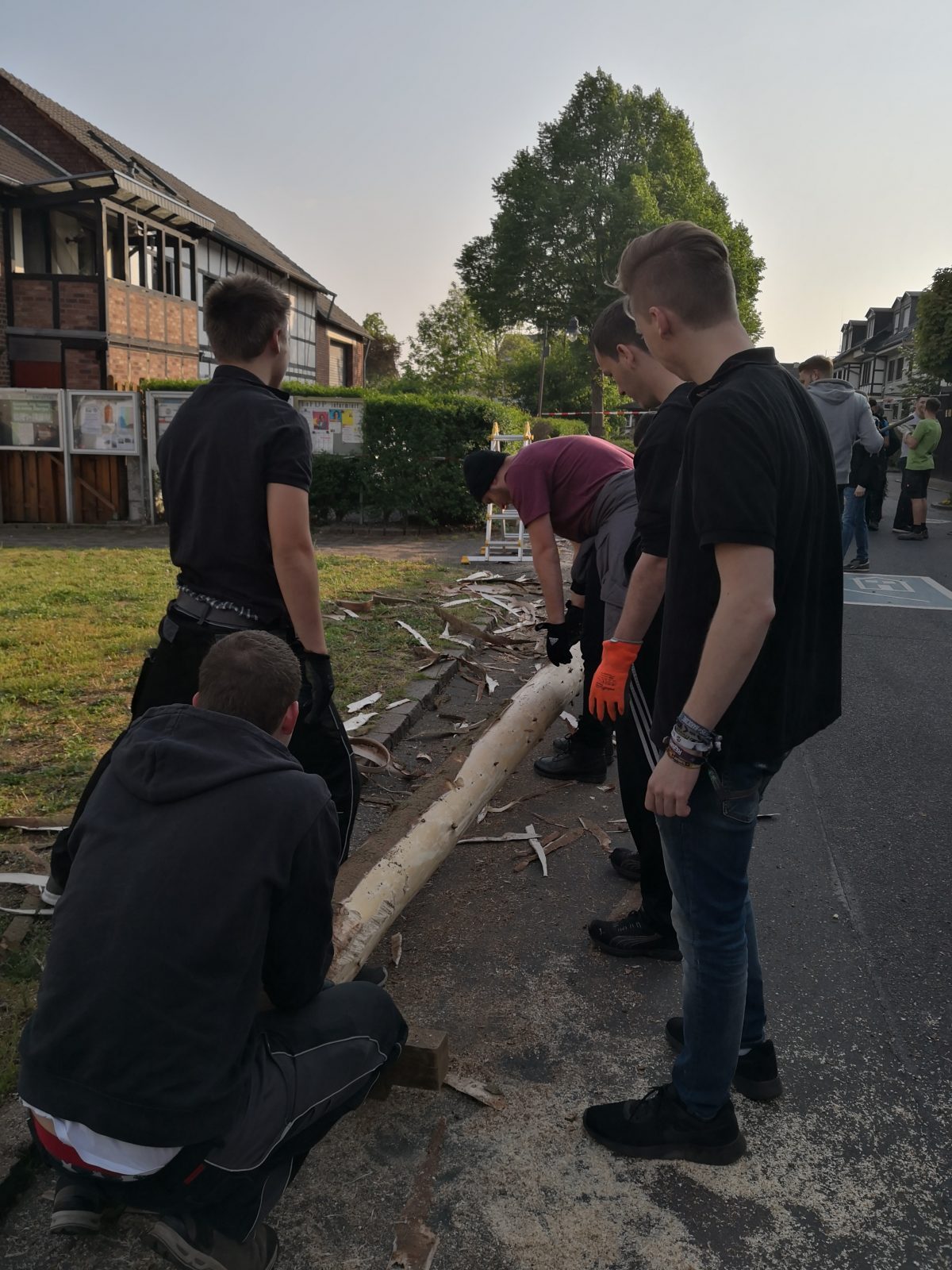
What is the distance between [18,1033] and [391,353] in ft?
230

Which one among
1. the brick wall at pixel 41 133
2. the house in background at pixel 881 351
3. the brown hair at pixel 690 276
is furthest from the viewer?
the house in background at pixel 881 351

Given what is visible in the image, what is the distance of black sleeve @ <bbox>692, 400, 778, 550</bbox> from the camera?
1.96 meters

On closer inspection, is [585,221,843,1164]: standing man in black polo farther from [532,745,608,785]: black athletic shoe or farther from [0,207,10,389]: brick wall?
[0,207,10,389]: brick wall

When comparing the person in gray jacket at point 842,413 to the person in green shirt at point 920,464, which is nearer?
the person in gray jacket at point 842,413

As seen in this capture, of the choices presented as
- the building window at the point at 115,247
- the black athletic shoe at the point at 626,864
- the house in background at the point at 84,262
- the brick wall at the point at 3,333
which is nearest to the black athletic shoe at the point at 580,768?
the black athletic shoe at the point at 626,864

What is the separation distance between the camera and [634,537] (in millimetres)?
3969

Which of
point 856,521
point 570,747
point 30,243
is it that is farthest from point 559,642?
point 30,243

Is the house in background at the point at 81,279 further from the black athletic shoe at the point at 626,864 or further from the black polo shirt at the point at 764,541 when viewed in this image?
the black polo shirt at the point at 764,541

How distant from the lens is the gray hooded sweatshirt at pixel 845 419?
10.5 metres

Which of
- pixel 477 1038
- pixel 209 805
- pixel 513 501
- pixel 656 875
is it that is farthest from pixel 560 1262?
pixel 513 501

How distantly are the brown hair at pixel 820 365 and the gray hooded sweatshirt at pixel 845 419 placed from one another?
0.16 meters

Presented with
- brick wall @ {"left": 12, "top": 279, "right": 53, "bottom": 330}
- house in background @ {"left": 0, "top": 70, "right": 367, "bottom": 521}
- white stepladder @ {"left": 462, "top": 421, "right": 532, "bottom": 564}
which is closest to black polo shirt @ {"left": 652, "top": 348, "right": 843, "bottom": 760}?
white stepladder @ {"left": 462, "top": 421, "right": 532, "bottom": 564}

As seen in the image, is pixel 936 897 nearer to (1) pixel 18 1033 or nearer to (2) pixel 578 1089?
(2) pixel 578 1089

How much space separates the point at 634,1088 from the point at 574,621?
2798 millimetres
